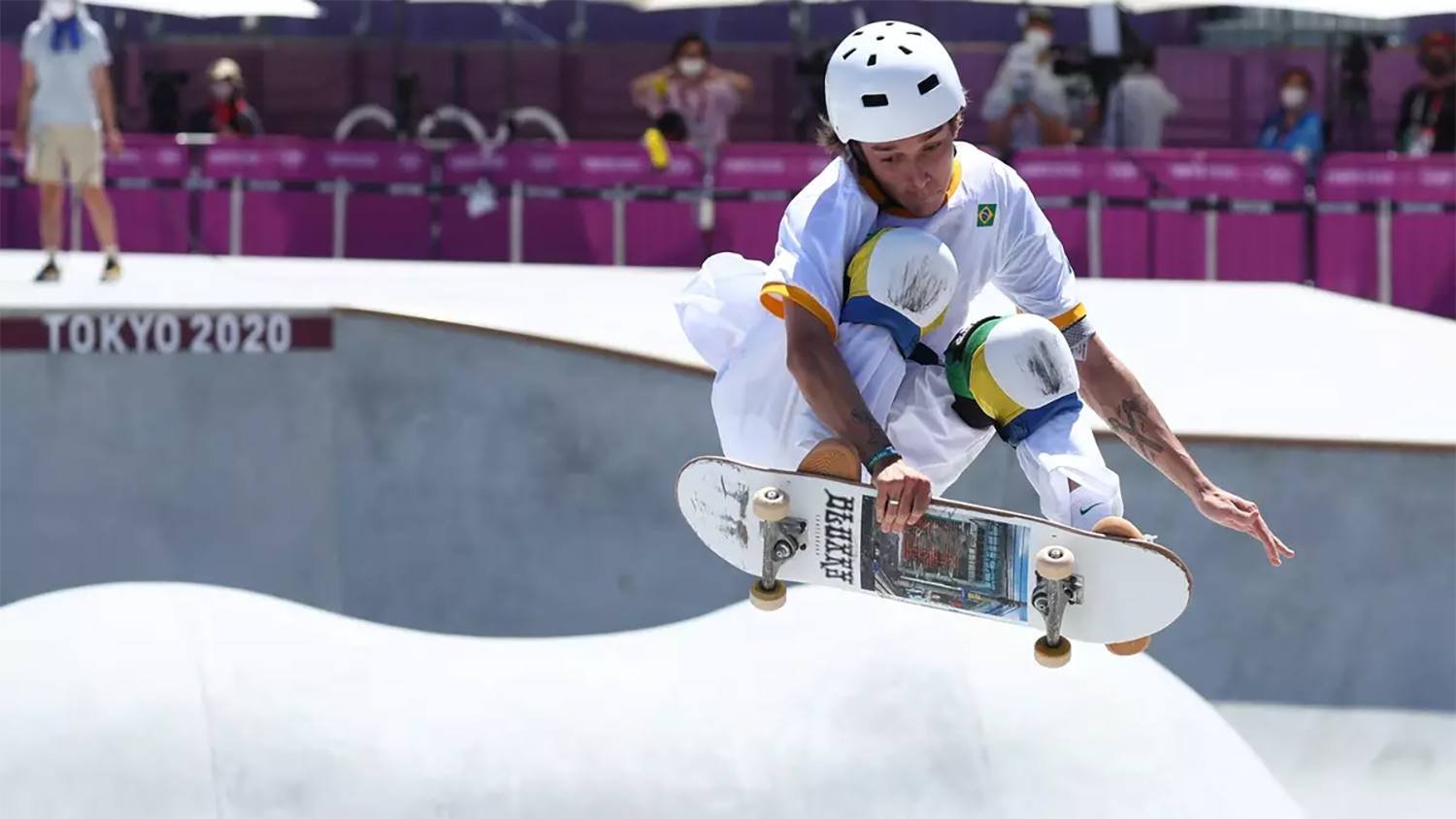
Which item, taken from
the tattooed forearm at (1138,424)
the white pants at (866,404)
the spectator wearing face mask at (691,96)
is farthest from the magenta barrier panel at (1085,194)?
the white pants at (866,404)

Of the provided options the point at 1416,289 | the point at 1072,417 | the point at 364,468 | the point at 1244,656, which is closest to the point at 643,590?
the point at 364,468

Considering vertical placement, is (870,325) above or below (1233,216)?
above

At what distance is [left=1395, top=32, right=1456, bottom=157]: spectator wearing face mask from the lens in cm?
1655

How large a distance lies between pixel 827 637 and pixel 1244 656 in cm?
299

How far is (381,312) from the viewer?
34.6 ft

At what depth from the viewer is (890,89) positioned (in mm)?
4723

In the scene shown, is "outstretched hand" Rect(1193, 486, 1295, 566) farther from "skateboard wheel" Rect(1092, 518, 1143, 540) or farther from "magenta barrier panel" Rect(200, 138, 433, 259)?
"magenta barrier panel" Rect(200, 138, 433, 259)

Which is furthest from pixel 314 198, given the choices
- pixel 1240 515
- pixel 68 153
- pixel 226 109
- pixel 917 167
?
pixel 1240 515

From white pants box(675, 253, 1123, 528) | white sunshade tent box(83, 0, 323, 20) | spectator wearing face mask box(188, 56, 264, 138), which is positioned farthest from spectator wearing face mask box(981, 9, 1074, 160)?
white pants box(675, 253, 1123, 528)

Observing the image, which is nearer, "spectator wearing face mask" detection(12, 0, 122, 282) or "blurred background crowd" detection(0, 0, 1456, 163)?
"spectator wearing face mask" detection(12, 0, 122, 282)

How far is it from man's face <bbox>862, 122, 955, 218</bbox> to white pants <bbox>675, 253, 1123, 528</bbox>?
35cm

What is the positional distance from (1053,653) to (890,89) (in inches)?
58.8

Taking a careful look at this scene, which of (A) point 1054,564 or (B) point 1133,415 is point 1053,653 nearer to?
Result: (A) point 1054,564

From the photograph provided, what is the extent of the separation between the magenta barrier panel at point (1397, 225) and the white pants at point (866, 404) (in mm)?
11552
